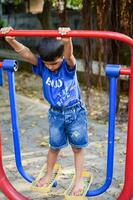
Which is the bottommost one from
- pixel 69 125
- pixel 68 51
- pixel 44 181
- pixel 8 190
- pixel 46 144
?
pixel 46 144

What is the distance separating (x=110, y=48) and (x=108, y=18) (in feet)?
1.35

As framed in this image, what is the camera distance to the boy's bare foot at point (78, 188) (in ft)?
10.5

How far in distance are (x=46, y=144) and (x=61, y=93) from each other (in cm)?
200

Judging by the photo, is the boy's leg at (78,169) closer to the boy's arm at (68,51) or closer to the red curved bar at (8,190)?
the red curved bar at (8,190)

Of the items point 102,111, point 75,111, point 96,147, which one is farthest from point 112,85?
point 102,111

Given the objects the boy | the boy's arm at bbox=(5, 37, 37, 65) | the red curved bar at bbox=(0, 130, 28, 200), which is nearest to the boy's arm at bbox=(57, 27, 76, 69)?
the boy

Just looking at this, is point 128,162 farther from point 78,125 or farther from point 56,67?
point 56,67

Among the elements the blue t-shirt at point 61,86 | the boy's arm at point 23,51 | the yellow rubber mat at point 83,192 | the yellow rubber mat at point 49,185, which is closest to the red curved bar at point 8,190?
the yellow rubber mat at point 49,185

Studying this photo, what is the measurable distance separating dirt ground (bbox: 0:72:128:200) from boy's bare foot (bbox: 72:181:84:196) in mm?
215

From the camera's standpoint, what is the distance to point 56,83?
10.1 ft

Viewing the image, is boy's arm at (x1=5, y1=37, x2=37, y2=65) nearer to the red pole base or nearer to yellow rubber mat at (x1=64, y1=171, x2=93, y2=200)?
yellow rubber mat at (x1=64, y1=171, x2=93, y2=200)

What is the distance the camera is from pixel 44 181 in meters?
3.30

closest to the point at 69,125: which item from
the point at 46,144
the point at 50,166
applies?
the point at 50,166

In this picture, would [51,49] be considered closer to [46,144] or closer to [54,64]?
[54,64]
